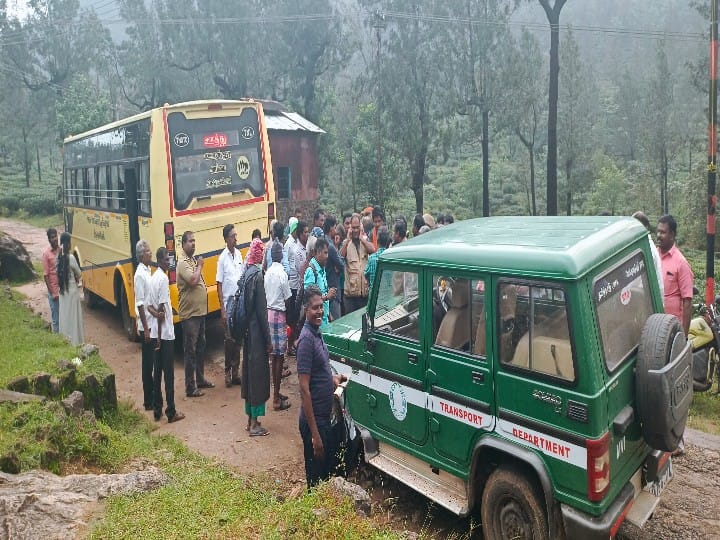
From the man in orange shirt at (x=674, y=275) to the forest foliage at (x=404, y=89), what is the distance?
1311 cm

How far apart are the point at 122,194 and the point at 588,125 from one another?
2219 centimetres

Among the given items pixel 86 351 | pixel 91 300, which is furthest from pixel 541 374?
pixel 91 300

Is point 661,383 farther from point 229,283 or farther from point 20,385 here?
point 20,385

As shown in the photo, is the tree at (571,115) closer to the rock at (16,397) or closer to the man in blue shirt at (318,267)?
the man in blue shirt at (318,267)

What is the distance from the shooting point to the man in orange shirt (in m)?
5.92

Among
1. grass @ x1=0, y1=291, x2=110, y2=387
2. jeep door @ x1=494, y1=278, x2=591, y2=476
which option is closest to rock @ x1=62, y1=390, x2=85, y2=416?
grass @ x1=0, y1=291, x2=110, y2=387

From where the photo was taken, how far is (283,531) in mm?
3703

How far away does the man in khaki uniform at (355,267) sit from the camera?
837 centimetres

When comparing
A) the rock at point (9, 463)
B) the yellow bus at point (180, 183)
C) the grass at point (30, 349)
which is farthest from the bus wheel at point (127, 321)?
the rock at point (9, 463)

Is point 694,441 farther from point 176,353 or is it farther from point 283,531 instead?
point 176,353

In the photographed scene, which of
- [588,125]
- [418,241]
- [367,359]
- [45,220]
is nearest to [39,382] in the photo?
[367,359]

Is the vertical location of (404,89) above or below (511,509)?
above

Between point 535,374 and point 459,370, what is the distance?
603 mm

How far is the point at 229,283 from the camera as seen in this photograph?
8.13 metres
